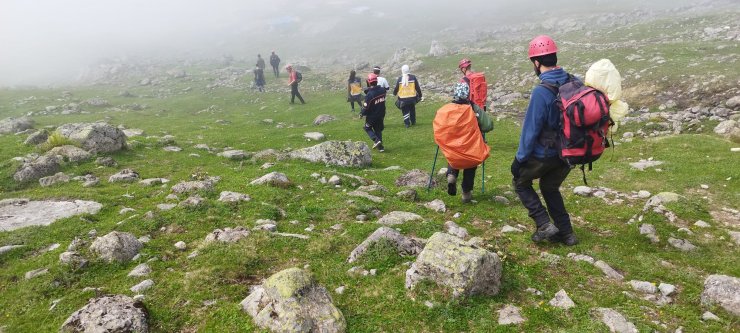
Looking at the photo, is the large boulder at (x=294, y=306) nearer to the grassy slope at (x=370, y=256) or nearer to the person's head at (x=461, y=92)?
the grassy slope at (x=370, y=256)

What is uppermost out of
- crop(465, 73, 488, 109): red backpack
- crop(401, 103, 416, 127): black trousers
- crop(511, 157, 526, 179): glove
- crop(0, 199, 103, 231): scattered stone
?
crop(465, 73, 488, 109): red backpack

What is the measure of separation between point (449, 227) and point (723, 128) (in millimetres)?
14752

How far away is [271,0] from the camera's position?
174 m

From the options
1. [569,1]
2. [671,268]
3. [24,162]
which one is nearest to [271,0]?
[569,1]

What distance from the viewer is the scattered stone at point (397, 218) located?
31.0 ft

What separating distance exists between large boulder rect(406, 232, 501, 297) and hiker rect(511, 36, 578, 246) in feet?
7.46

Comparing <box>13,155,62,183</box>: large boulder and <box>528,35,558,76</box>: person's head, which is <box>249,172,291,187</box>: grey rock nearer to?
<box>13,155,62,183</box>: large boulder

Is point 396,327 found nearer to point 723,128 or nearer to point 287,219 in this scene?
point 287,219

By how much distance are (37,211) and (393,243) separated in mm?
Result: 9244

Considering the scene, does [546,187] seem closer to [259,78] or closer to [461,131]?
[461,131]

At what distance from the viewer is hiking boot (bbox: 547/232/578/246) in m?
8.25

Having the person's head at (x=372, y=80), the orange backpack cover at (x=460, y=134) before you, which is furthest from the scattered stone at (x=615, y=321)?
the person's head at (x=372, y=80)

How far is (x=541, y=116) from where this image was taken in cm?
747

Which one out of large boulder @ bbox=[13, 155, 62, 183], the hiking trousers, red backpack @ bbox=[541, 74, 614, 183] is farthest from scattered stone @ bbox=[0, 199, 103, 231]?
red backpack @ bbox=[541, 74, 614, 183]
